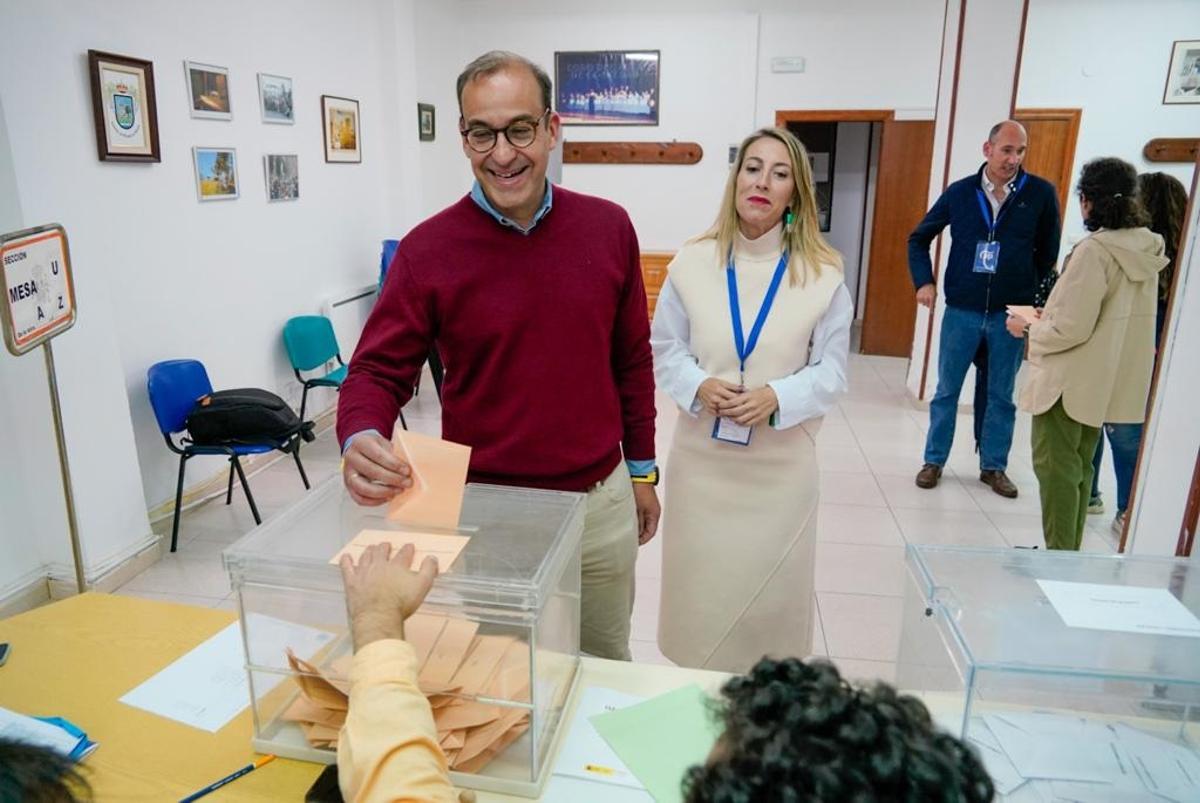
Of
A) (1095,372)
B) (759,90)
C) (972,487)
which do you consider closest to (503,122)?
(1095,372)

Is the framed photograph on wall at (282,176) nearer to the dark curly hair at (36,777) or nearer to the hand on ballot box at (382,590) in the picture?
the hand on ballot box at (382,590)

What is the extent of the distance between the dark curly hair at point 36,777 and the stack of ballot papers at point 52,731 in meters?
0.48

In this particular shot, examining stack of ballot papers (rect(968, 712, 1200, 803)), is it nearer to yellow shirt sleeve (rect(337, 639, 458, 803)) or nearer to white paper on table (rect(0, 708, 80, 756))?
yellow shirt sleeve (rect(337, 639, 458, 803))

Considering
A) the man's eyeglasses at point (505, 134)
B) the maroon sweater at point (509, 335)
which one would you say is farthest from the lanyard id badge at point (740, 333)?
the man's eyeglasses at point (505, 134)

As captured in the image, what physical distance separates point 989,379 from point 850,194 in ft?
16.6

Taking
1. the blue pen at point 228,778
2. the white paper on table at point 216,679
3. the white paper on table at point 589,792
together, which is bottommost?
the white paper on table at point 589,792

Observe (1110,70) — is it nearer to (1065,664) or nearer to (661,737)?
(1065,664)

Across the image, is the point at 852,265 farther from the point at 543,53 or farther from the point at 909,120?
the point at 543,53

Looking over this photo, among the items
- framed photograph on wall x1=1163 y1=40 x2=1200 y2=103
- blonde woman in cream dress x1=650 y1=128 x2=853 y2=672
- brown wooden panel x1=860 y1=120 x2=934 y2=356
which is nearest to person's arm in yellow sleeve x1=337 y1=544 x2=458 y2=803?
blonde woman in cream dress x1=650 y1=128 x2=853 y2=672

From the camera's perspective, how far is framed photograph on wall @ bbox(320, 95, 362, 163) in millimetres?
5410

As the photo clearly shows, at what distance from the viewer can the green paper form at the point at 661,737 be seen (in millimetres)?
1187

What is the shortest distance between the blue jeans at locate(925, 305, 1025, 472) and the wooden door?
154 inches

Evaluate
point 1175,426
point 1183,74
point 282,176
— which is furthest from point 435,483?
point 1183,74

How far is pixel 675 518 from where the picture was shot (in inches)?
91.5
